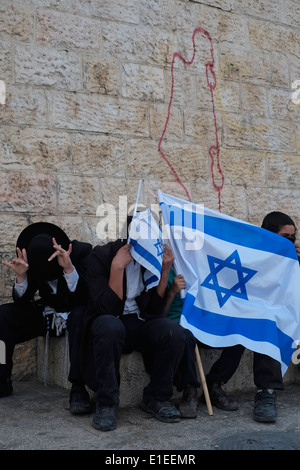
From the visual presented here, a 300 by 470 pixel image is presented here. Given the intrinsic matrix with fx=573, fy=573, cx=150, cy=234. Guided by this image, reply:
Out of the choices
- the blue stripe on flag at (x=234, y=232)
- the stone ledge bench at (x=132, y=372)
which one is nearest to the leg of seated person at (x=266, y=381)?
the stone ledge bench at (x=132, y=372)

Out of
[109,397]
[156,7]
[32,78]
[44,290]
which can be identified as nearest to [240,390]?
[109,397]

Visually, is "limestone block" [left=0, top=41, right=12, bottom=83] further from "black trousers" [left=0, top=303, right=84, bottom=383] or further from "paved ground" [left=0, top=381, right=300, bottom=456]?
"paved ground" [left=0, top=381, right=300, bottom=456]

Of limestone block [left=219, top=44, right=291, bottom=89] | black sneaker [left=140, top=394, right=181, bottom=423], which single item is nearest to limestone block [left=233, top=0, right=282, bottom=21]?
limestone block [left=219, top=44, right=291, bottom=89]

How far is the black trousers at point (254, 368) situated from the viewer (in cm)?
403

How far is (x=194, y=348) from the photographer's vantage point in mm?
4035

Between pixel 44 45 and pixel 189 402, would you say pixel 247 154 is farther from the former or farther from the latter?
pixel 189 402

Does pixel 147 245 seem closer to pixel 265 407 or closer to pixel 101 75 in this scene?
pixel 265 407

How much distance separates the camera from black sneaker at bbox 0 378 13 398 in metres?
4.41

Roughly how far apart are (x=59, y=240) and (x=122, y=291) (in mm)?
755

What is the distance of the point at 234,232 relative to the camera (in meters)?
4.29

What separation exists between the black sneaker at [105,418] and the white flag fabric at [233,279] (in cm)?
80

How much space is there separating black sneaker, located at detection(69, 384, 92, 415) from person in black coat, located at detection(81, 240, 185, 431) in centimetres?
15

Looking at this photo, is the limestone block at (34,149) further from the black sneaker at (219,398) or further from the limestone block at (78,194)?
Answer: the black sneaker at (219,398)

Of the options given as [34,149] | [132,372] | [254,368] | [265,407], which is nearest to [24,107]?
[34,149]
